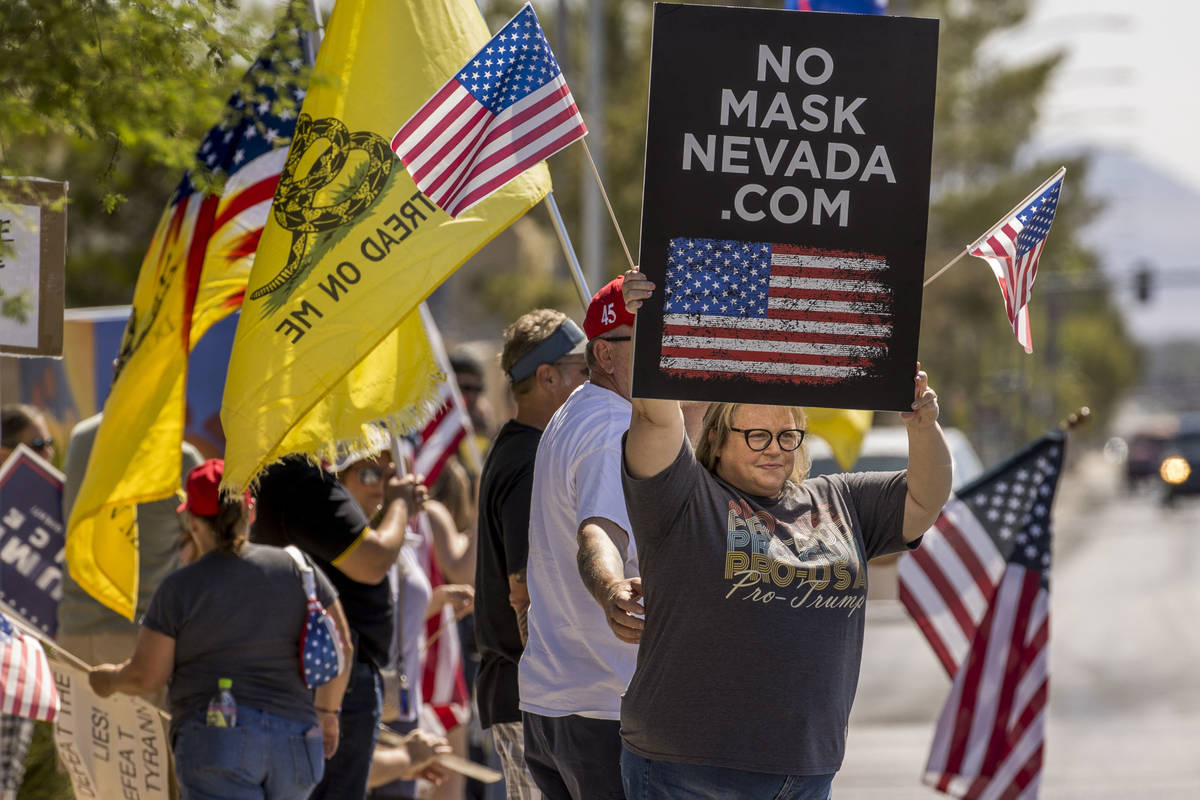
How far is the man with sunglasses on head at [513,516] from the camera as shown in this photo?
5.01m

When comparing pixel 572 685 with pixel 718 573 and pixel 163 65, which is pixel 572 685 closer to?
pixel 718 573

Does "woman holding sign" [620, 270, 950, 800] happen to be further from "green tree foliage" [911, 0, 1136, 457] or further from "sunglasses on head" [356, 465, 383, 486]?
"green tree foliage" [911, 0, 1136, 457]

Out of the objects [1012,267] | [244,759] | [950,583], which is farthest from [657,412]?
[950,583]

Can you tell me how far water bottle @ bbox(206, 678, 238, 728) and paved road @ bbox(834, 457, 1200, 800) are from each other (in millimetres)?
4818

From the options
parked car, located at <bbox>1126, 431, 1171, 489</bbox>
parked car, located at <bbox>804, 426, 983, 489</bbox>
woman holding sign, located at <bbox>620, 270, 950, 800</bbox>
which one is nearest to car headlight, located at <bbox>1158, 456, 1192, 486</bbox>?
parked car, located at <bbox>804, 426, 983, 489</bbox>

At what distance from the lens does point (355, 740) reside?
6.00 m

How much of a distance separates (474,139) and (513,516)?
1.13 meters

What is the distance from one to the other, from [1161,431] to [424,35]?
6110cm

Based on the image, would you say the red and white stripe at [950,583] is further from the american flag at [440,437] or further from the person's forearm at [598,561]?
the person's forearm at [598,561]

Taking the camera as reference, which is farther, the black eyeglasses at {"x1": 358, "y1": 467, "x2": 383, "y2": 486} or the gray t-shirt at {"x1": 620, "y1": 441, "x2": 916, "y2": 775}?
the black eyeglasses at {"x1": 358, "y1": 467, "x2": 383, "y2": 486}

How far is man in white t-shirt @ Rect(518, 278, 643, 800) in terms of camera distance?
4.45 m

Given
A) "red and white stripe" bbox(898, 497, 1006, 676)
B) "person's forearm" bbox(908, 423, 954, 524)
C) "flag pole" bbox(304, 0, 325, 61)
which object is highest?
"flag pole" bbox(304, 0, 325, 61)

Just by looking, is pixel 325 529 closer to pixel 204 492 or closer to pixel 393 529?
pixel 393 529

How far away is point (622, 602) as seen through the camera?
3.97m
